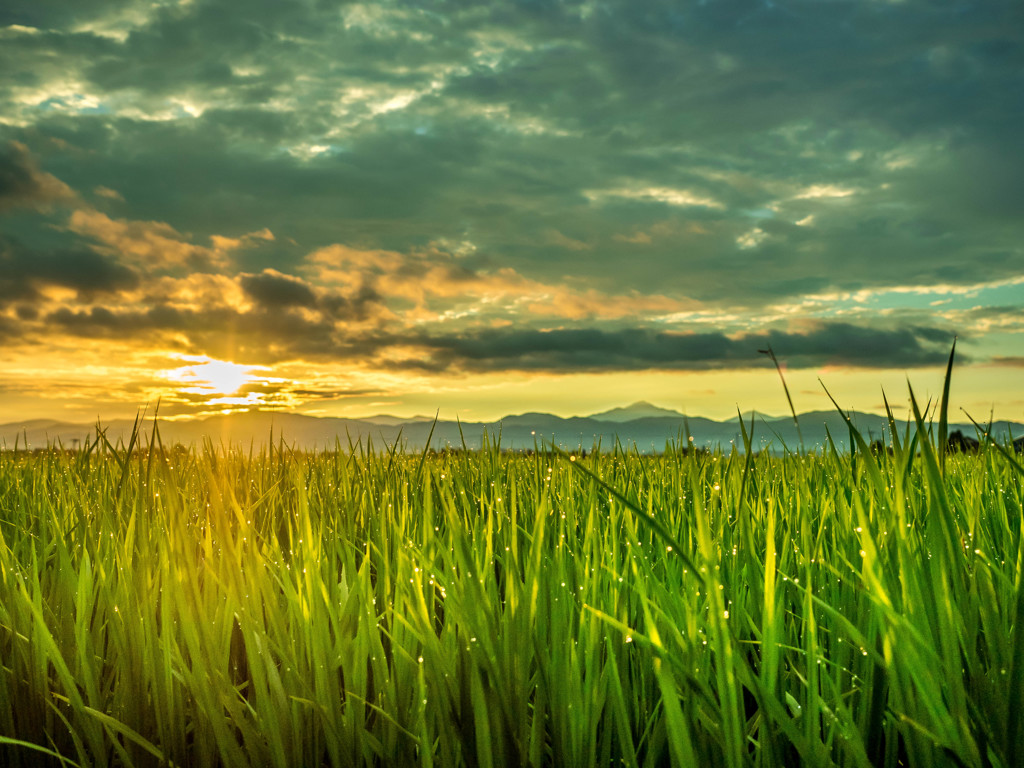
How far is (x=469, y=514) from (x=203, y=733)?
1.33 metres

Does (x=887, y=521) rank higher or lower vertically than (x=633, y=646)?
higher

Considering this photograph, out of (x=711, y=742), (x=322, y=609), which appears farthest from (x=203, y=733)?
(x=711, y=742)

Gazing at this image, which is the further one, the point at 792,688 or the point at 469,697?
the point at 792,688

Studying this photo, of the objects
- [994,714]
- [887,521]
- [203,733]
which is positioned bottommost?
[203,733]

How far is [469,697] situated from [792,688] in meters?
0.77

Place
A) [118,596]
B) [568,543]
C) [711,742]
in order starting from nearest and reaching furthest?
[711,742]
[118,596]
[568,543]

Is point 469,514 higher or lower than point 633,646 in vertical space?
higher

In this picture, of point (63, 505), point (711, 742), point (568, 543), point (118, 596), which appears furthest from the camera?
point (63, 505)

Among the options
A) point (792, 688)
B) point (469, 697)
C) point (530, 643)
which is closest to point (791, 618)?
point (792, 688)

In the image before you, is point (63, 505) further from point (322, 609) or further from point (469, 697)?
point (469, 697)

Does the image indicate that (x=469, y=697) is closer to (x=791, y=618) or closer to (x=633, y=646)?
(x=633, y=646)

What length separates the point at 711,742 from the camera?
141cm

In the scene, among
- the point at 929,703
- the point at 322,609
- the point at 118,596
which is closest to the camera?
the point at 929,703

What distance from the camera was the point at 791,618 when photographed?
1.96 m
